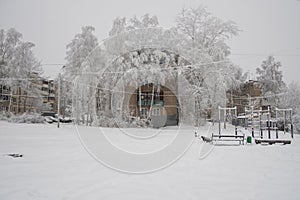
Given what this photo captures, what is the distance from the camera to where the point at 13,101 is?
3922cm

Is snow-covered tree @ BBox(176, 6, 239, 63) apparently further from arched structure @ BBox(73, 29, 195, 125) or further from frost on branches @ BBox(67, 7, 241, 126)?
arched structure @ BBox(73, 29, 195, 125)

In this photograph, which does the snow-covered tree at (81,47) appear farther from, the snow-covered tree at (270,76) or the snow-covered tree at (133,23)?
the snow-covered tree at (270,76)

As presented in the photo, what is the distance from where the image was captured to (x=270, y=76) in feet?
140

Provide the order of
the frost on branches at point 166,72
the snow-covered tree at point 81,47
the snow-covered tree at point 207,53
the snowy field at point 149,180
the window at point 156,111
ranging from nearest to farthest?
the snowy field at point 149,180 < the frost on branches at point 166,72 < the snow-covered tree at point 207,53 < the window at point 156,111 < the snow-covered tree at point 81,47

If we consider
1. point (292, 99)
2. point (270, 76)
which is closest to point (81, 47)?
point (292, 99)

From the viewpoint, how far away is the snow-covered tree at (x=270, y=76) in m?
41.6

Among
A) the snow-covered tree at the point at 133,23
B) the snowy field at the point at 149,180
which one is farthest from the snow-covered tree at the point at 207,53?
the snowy field at the point at 149,180

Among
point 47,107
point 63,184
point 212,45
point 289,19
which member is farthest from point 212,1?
point 47,107

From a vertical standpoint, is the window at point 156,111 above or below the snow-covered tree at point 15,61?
below

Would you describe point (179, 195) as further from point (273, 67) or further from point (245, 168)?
point (273, 67)

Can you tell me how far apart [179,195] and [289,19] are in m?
17.0

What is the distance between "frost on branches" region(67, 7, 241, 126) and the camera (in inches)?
986

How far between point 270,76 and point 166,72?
74.6ft

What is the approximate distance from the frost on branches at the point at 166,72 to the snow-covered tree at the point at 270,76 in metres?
13.9
